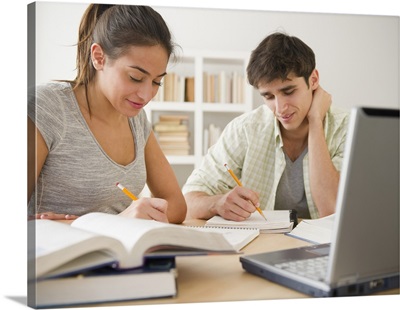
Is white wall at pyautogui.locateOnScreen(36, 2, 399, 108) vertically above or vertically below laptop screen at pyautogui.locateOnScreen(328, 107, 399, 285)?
above

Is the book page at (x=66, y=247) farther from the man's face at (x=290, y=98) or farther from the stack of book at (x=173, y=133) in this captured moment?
the man's face at (x=290, y=98)

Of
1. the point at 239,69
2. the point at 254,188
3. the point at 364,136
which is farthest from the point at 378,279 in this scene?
the point at 239,69

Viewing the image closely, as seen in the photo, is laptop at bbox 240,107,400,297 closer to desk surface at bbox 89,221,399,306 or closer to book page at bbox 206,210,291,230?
desk surface at bbox 89,221,399,306

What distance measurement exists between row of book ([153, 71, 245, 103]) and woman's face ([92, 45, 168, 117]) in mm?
200

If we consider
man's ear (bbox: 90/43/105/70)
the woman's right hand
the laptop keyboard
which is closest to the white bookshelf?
man's ear (bbox: 90/43/105/70)

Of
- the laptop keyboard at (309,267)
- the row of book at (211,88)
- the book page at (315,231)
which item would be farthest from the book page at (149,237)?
the row of book at (211,88)

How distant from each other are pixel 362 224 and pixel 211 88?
0.95 meters

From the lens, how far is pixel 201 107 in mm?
1655

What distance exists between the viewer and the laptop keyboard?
83 centimetres

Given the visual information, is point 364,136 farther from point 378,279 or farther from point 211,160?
point 211,160

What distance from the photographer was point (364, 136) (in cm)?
73

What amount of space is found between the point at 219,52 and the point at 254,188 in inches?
17.1

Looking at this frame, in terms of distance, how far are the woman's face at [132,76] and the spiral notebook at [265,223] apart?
371mm

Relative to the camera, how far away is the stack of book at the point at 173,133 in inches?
62.7
